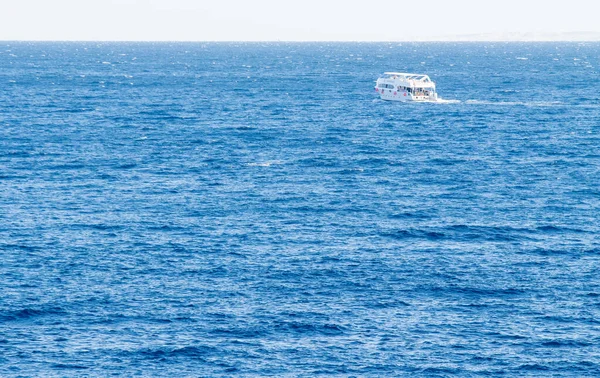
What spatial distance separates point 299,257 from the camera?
82.2 m

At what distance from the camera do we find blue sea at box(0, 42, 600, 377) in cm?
6178

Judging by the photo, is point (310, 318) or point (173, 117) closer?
point (310, 318)

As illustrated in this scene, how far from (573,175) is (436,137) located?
3790 centimetres

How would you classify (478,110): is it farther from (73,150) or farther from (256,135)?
(73,150)

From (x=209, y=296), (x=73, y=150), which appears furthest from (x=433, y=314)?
(x=73, y=150)

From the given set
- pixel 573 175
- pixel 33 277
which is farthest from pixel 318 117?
pixel 33 277

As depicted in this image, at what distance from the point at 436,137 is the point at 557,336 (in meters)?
91.5

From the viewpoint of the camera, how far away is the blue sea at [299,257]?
61.8 meters

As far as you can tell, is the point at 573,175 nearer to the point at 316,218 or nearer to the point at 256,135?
the point at 316,218

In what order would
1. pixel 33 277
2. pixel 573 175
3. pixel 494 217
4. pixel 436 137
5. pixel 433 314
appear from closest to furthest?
1. pixel 433 314
2. pixel 33 277
3. pixel 494 217
4. pixel 573 175
5. pixel 436 137

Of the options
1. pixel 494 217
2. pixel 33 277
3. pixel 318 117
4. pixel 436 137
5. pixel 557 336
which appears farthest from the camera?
pixel 318 117

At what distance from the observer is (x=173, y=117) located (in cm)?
18388

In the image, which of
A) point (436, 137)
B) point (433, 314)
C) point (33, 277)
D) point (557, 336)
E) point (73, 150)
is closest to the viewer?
point (557, 336)

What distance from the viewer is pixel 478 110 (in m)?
193
